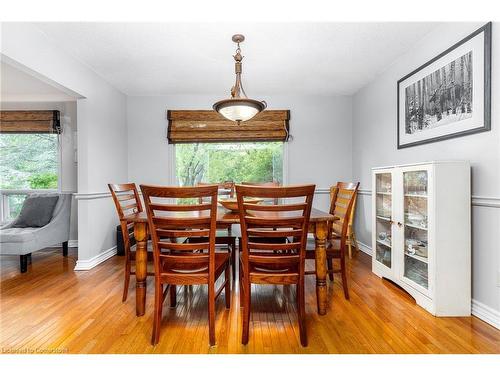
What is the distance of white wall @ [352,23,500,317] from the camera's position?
72.5 inches

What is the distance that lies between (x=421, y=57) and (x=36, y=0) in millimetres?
3120

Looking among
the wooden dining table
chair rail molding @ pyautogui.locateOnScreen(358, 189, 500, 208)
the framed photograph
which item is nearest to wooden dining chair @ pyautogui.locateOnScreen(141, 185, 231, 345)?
the wooden dining table

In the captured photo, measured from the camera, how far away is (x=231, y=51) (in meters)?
2.75

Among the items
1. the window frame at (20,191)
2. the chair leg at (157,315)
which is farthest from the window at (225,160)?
the chair leg at (157,315)

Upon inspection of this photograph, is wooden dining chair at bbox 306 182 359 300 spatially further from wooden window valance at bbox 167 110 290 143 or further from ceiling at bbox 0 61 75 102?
ceiling at bbox 0 61 75 102

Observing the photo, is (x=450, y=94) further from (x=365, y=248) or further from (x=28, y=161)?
(x=28, y=161)

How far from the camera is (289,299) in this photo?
2266 millimetres

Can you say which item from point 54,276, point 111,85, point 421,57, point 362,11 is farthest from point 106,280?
point 421,57

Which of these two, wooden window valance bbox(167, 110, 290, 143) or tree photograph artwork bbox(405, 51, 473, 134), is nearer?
tree photograph artwork bbox(405, 51, 473, 134)

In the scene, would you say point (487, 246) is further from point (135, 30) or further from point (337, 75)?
point (135, 30)

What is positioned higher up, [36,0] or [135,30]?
[135,30]

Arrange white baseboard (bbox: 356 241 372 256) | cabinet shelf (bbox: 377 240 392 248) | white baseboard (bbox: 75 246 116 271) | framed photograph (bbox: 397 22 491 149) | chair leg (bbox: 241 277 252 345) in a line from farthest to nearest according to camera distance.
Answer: white baseboard (bbox: 356 241 372 256)
white baseboard (bbox: 75 246 116 271)
cabinet shelf (bbox: 377 240 392 248)
framed photograph (bbox: 397 22 491 149)
chair leg (bbox: 241 277 252 345)

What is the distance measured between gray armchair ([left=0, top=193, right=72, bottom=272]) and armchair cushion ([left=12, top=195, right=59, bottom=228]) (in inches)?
2.2

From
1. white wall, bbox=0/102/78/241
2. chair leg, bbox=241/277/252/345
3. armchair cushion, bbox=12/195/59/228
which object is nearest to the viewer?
chair leg, bbox=241/277/252/345
